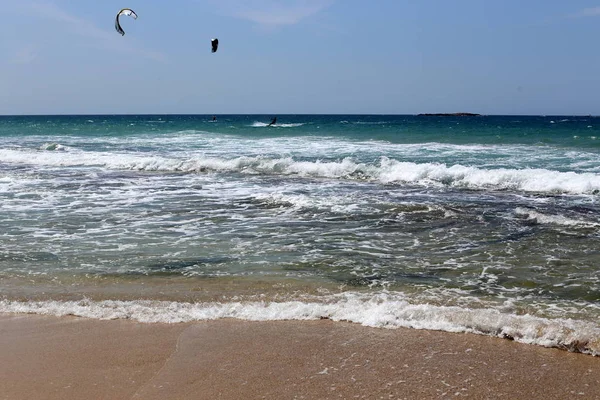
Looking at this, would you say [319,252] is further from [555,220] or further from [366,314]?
[555,220]

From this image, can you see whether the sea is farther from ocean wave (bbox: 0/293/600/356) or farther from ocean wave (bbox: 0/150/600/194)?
ocean wave (bbox: 0/150/600/194)

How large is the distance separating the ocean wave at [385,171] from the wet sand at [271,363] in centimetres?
1098

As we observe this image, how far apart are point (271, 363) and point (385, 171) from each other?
1422cm

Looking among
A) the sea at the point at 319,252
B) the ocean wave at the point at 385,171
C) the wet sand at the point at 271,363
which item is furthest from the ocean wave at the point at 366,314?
the ocean wave at the point at 385,171

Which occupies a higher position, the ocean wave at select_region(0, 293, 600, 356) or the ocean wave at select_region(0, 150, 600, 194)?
the ocean wave at select_region(0, 150, 600, 194)

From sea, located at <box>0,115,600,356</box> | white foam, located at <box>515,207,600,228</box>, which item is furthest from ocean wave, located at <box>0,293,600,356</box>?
white foam, located at <box>515,207,600,228</box>

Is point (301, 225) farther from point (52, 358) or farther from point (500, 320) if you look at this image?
point (52, 358)

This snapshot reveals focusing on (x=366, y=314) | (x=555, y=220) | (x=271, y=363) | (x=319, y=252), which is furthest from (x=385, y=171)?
(x=271, y=363)

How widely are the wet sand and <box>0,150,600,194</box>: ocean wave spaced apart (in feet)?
36.0

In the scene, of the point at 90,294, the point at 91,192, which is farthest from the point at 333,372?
the point at 91,192

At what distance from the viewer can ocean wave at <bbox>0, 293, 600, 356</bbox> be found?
4.62 meters

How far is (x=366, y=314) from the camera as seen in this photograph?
201 inches

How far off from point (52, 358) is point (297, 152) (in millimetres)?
22141

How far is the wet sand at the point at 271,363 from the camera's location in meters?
3.77
